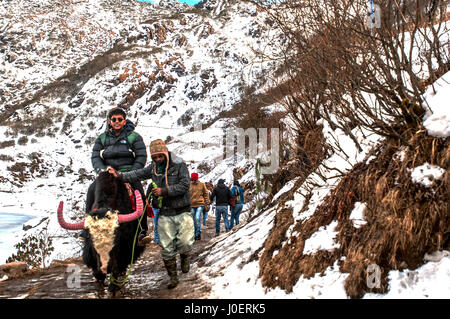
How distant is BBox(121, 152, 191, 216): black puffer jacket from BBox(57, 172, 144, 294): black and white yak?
0.26m

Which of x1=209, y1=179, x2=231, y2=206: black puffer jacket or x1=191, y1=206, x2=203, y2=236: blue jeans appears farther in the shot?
x1=209, y1=179, x2=231, y2=206: black puffer jacket

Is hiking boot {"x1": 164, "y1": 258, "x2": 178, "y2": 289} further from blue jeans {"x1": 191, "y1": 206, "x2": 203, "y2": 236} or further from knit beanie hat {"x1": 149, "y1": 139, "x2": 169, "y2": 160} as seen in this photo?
blue jeans {"x1": 191, "y1": 206, "x2": 203, "y2": 236}

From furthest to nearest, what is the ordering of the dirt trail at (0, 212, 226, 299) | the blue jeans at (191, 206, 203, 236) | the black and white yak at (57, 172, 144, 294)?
the blue jeans at (191, 206, 203, 236) < the dirt trail at (0, 212, 226, 299) < the black and white yak at (57, 172, 144, 294)

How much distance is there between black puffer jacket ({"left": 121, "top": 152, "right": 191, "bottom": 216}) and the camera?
4.26 m

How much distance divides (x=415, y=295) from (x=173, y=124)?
51913 millimetres

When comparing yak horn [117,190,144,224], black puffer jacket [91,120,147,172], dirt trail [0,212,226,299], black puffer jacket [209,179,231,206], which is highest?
black puffer jacket [91,120,147,172]

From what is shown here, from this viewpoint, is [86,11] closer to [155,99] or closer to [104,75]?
[104,75]

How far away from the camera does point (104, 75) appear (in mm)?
64750

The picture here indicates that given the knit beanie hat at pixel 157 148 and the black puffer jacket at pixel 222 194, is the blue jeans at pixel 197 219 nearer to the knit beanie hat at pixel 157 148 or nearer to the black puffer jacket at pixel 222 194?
the black puffer jacket at pixel 222 194

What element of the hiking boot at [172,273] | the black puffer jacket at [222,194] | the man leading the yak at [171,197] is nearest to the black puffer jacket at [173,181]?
the man leading the yak at [171,197]

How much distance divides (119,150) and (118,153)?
0.15 feet

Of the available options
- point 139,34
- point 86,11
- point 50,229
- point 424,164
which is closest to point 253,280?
point 424,164

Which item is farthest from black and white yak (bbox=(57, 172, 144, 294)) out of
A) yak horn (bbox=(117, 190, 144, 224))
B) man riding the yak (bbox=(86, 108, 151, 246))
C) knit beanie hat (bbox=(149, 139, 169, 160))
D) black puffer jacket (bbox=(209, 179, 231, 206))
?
black puffer jacket (bbox=(209, 179, 231, 206))

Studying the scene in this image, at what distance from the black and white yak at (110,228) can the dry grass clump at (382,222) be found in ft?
6.01
